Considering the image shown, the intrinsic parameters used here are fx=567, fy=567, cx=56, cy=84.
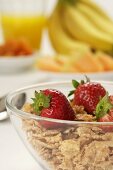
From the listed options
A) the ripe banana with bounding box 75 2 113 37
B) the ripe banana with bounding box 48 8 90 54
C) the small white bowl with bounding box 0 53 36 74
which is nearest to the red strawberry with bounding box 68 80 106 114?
the small white bowl with bounding box 0 53 36 74

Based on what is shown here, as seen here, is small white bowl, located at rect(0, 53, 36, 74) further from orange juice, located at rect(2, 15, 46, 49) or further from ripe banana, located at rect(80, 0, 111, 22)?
ripe banana, located at rect(80, 0, 111, 22)

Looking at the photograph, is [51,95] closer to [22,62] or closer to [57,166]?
[57,166]

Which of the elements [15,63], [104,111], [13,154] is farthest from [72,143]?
[15,63]

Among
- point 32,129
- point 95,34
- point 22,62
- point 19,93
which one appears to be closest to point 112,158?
point 32,129

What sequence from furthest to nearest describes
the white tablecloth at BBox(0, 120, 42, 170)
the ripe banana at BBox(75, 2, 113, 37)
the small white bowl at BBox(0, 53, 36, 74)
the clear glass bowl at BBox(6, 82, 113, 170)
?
the ripe banana at BBox(75, 2, 113, 37)
the small white bowl at BBox(0, 53, 36, 74)
the white tablecloth at BBox(0, 120, 42, 170)
the clear glass bowl at BBox(6, 82, 113, 170)

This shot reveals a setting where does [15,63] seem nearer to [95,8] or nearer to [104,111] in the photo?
[95,8]

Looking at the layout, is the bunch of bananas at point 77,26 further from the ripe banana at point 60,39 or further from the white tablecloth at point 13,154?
the white tablecloth at point 13,154
